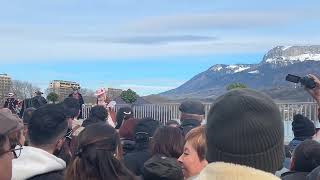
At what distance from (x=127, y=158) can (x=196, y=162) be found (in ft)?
4.18

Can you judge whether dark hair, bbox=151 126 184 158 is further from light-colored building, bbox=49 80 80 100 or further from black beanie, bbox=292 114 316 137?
light-colored building, bbox=49 80 80 100

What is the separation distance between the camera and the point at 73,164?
3.61 m

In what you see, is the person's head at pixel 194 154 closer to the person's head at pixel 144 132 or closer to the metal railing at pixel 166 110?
the person's head at pixel 144 132

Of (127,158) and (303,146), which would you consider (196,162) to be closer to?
(303,146)

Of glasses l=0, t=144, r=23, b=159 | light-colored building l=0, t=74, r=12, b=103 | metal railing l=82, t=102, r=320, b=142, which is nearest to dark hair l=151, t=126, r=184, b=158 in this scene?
glasses l=0, t=144, r=23, b=159

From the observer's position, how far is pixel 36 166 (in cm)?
394

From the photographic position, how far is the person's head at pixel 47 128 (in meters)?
4.38

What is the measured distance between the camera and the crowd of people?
218 centimetres

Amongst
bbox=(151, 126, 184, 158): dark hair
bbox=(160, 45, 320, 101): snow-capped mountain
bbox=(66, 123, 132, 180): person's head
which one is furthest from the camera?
bbox=(160, 45, 320, 101): snow-capped mountain

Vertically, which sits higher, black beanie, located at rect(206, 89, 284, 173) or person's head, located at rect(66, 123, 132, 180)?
black beanie, located at rect(206, 89, 284, 173)

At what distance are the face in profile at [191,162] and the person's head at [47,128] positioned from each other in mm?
933

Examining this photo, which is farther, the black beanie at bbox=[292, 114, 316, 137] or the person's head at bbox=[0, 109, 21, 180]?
the black beanie at bbox=[292, 114, 316, 137]

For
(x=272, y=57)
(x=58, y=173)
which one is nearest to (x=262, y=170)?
(x=58, y=173)

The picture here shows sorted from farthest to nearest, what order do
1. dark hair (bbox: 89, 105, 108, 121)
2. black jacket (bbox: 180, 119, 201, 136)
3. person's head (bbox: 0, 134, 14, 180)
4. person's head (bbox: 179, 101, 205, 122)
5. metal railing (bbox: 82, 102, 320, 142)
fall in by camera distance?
metal railing (bbox: 82, 102, 320, 142) → dark hair (bbox: 89, 105, 108, 121) → person's head (bbox: 179, 101, 205, 122) → black jacket (bbox: 180, 119, 201, 136) → person's head (bbox: 0, 134, 14, 180)
